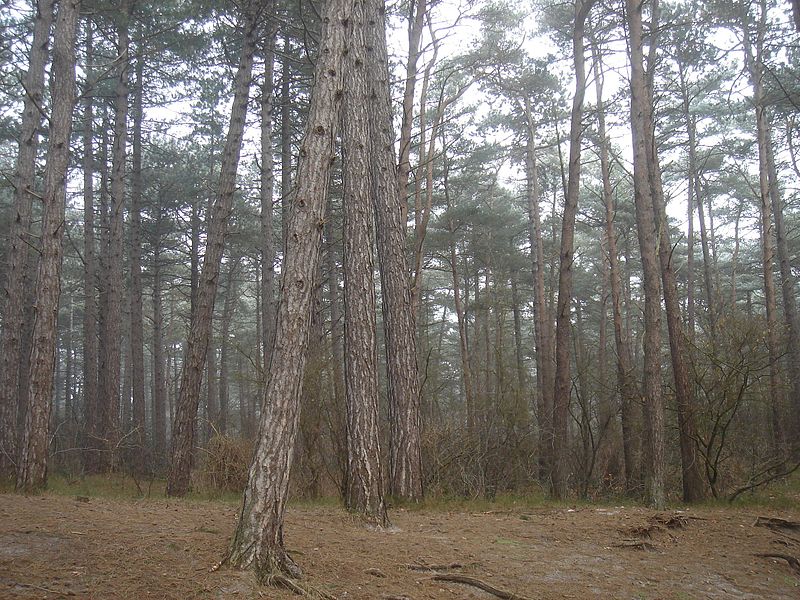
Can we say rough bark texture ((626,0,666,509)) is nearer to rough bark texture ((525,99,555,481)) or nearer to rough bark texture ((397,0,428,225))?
rough bark texture ((525,99,555,481))

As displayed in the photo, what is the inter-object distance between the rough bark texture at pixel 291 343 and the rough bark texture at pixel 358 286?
149 cm

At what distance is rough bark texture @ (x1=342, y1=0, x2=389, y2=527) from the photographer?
6438 mm

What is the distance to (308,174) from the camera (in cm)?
486

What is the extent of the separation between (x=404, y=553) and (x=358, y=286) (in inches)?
119

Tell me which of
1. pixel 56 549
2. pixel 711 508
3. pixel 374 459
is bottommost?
pixel 711 508

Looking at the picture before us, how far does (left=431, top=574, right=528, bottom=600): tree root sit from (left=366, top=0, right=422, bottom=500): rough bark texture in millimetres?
3481

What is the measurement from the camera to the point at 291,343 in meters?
4.41

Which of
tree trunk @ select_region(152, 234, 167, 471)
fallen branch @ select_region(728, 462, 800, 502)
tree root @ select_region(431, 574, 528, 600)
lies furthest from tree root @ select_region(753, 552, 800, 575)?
tree trunk @ select_region(152, 234, 167, 471)

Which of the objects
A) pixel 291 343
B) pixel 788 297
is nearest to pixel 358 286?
pixel 291 343

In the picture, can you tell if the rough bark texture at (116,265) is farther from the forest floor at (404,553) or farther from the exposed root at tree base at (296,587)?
the exposed root at tree base at (296,587)

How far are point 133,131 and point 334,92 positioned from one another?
1594cm

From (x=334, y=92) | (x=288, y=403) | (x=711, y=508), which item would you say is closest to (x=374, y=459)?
(x=288, y=403)

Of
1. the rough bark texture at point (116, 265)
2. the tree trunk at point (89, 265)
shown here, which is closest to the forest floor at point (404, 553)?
the rough bark texture at point (116, 265)

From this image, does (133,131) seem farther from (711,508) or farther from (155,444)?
(711,508)
